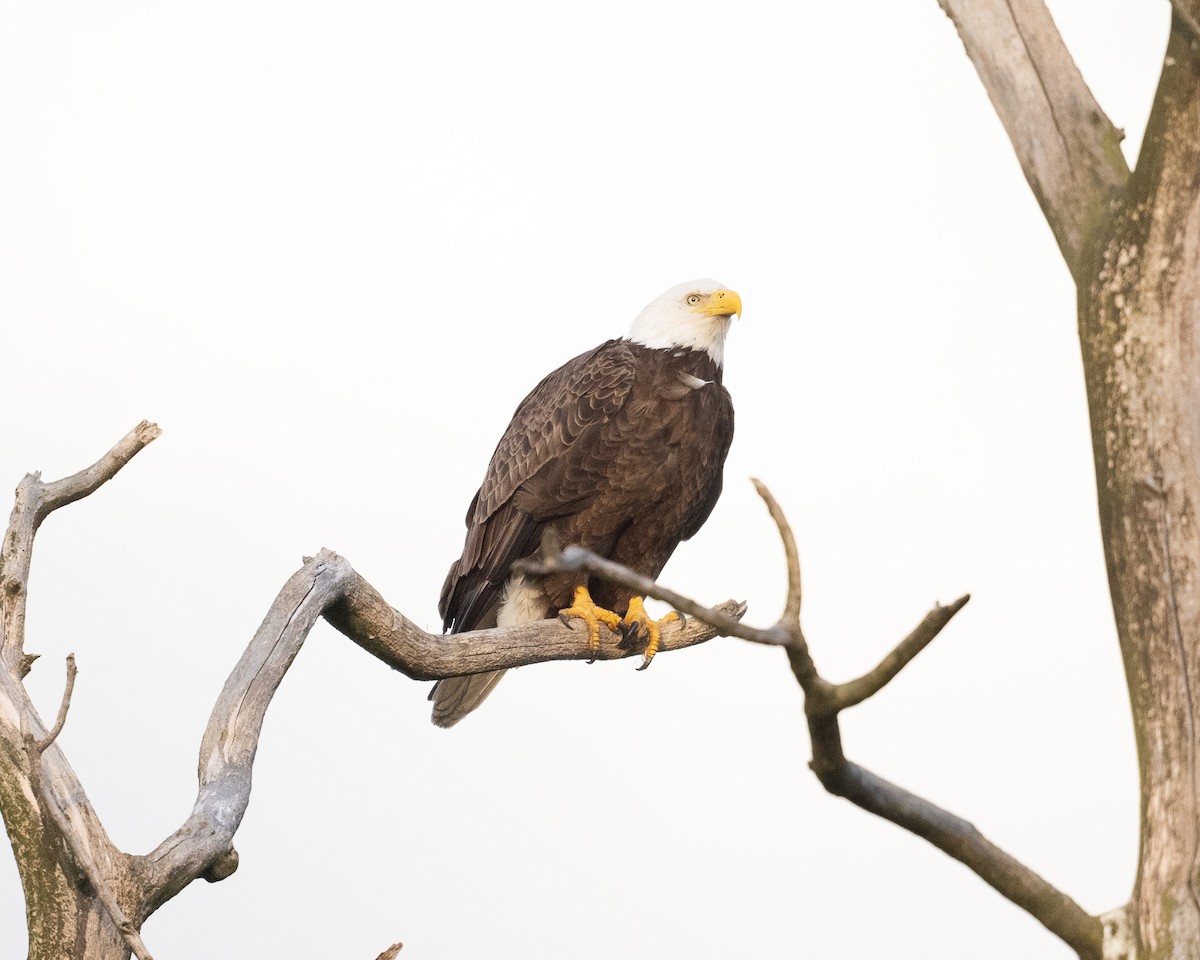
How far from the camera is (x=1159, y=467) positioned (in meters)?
2.62

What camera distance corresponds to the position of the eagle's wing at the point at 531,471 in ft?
15.2

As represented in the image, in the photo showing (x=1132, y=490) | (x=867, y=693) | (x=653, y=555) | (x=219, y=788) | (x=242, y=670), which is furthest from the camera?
(x=653, y=555)

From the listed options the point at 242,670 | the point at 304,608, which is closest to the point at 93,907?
the point at 242,670

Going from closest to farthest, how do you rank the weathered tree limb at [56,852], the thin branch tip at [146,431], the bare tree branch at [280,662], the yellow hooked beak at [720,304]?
→ the weathered tree limb at [56,852] < the bare tree branch at [280,662] < the thin branch tip at [146,431] < the yellow hooked beak at [720,304]

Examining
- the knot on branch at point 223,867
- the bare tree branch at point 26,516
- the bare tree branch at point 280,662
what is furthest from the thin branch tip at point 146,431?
the knot on branch at point 223,867

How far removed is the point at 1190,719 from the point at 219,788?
6.60 ft

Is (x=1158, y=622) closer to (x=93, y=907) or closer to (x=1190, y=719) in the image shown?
(x=1190, y=719)

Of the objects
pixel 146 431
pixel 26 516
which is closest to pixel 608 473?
pixel 146 431

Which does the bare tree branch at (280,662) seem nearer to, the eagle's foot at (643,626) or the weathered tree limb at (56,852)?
the weathered tree limb at (56,852)

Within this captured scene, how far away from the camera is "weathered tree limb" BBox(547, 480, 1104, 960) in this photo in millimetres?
2172

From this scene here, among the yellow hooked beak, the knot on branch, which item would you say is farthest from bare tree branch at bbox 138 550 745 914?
the yellow hooked beak

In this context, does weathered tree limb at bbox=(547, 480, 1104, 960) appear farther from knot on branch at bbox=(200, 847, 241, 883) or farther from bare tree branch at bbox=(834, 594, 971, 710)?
knot on branch at bbox=(200, 847, 241, 883)

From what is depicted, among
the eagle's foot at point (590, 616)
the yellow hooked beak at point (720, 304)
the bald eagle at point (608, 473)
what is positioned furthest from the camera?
the yellow hooked beak at point (720, 304)

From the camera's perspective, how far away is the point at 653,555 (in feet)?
15.7
